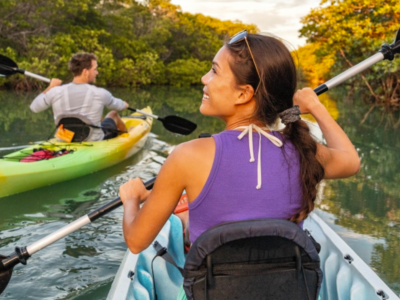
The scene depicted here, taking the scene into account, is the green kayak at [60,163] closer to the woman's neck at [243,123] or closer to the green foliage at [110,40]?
the woman's neck at [243,123]

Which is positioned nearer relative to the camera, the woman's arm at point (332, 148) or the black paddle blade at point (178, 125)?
the woman's arm at point (332, 148)

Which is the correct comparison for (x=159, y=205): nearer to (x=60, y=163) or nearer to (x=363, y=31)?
(x=60, y=163)

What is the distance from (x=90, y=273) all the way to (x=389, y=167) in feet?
15.4

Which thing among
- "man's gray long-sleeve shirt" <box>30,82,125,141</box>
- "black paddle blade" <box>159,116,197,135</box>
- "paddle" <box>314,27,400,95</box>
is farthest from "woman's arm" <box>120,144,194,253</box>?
"black paddle blade" <box>159,116,197,135</box>

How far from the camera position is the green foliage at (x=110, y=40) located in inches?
693

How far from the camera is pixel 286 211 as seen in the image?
1225 millimetres

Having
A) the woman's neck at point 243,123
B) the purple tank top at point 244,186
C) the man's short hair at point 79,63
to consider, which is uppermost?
the man's short hair at point 79,63

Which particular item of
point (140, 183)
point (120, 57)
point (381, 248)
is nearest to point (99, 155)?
point (381, 248)

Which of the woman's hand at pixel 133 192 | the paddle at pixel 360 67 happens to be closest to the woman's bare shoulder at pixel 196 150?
the woman's hand at pixel 133 192

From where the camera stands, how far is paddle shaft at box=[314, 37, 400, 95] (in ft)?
7.39

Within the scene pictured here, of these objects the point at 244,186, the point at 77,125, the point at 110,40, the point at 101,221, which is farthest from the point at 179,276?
the point at 110,40

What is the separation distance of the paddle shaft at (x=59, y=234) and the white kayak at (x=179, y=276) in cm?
26

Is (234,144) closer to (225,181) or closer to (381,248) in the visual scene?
(225,181)

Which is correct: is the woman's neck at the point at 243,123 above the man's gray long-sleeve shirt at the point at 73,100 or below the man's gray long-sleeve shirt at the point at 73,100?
above
